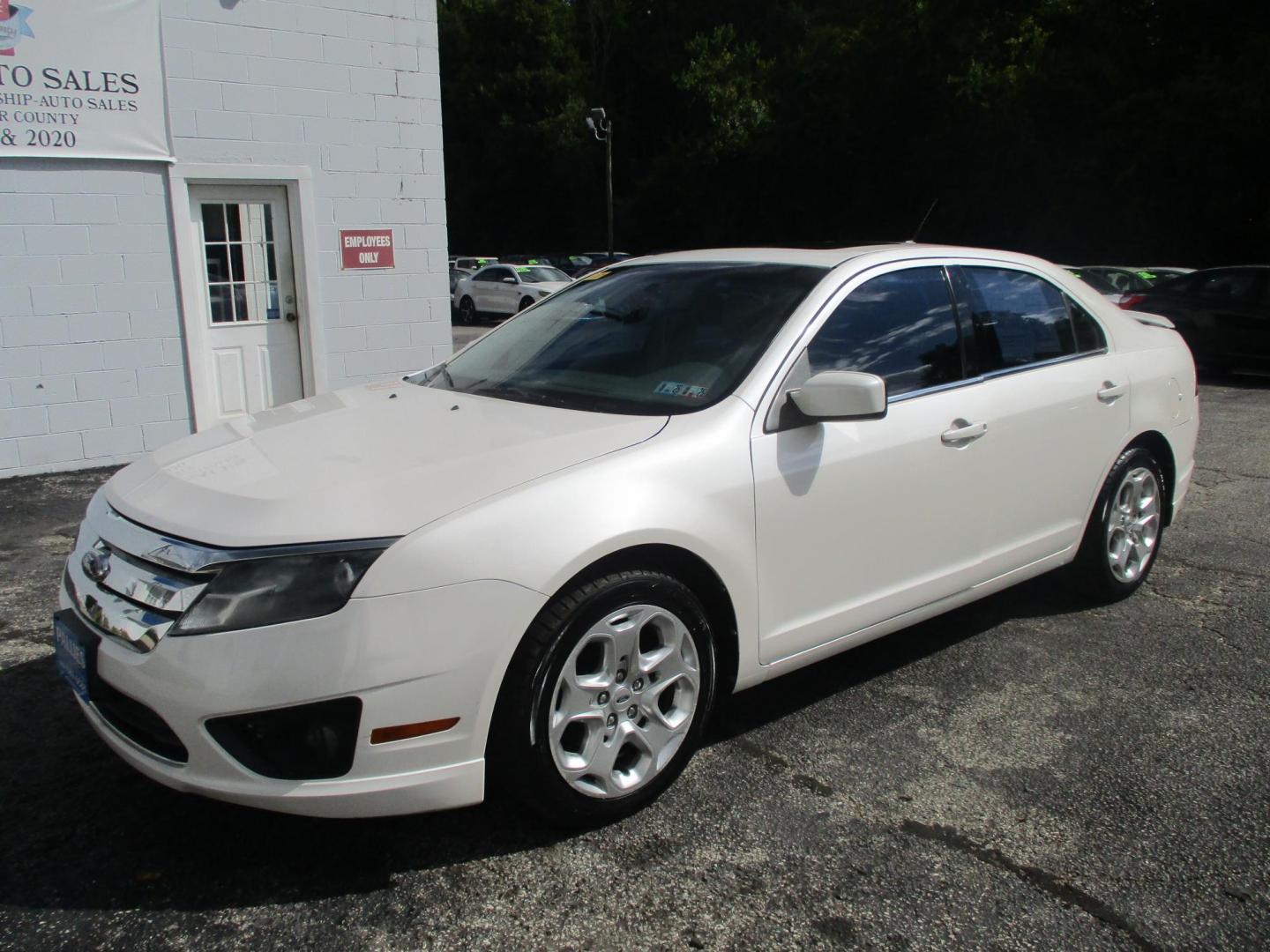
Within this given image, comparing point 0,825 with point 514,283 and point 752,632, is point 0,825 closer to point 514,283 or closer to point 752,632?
point 752,632

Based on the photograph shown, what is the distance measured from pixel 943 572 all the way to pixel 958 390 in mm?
648

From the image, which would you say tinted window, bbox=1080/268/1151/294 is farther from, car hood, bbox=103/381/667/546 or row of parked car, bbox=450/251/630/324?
car hood, bbox=103/381/667/546

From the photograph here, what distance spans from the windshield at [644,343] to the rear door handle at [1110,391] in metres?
1.50

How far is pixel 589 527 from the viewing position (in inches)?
107

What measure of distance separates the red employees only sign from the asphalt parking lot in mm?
5419

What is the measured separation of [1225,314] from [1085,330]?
32.9 feet

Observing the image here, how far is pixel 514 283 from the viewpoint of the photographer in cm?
2492

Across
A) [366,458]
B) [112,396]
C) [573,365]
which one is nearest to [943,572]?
[573,365]

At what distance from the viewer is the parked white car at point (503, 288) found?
2464cm

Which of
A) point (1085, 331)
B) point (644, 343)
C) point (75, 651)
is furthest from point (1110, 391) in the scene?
point (75, 651)

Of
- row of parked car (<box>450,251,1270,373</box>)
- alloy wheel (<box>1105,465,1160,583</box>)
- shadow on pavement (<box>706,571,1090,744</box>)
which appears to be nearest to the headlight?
shadow on pavement (<box>706,571,1090,744</box>)

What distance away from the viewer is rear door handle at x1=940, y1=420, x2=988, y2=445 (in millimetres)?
3672

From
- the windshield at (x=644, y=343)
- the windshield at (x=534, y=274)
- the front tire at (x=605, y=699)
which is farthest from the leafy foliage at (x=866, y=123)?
the front tire at (x=605, y=699)

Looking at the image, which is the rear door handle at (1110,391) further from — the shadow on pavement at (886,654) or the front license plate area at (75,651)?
the front license plate area at (75,651)
